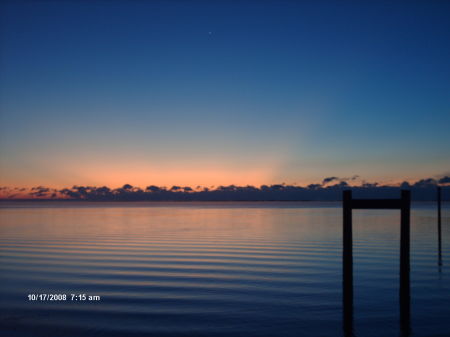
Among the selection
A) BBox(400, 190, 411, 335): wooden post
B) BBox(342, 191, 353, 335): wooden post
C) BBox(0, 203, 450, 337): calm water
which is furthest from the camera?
BBox(400, 190, 411, 335): wooden post

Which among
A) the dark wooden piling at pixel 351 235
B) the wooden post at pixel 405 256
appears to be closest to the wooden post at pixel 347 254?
the dark wooden piling at pixel 351 235

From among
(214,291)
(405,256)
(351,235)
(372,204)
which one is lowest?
(214,291)

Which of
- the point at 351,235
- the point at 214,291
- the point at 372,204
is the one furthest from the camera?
the point at 214,291

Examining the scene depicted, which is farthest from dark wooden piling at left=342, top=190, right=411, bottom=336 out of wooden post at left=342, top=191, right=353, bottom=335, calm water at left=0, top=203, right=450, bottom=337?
calm water at left=0, top=203, right=450, bottom=337

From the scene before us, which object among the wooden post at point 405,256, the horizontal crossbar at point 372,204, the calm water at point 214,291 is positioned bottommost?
the calm water at point 214,291

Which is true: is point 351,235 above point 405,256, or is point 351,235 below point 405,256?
above

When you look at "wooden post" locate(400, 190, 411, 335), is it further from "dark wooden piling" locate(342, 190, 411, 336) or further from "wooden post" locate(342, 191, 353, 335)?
"wooden post" locate(342, 191, 353, 335)

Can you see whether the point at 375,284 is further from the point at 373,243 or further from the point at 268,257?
the point at 373,243

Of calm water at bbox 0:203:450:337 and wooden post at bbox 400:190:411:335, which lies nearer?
calm water at bbox 0:203:450:337

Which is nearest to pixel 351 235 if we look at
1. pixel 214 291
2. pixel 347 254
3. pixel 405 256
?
pixel 347 254

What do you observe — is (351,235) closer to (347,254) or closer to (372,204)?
(347,254)

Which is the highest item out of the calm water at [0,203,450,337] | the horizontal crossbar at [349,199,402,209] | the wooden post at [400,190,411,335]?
A: the horizontal crossbar at [349,199,402,209]

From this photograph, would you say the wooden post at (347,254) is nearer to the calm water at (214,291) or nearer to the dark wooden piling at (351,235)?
the dark wooden piling at (351,235)

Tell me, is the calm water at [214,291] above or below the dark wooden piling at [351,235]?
below
